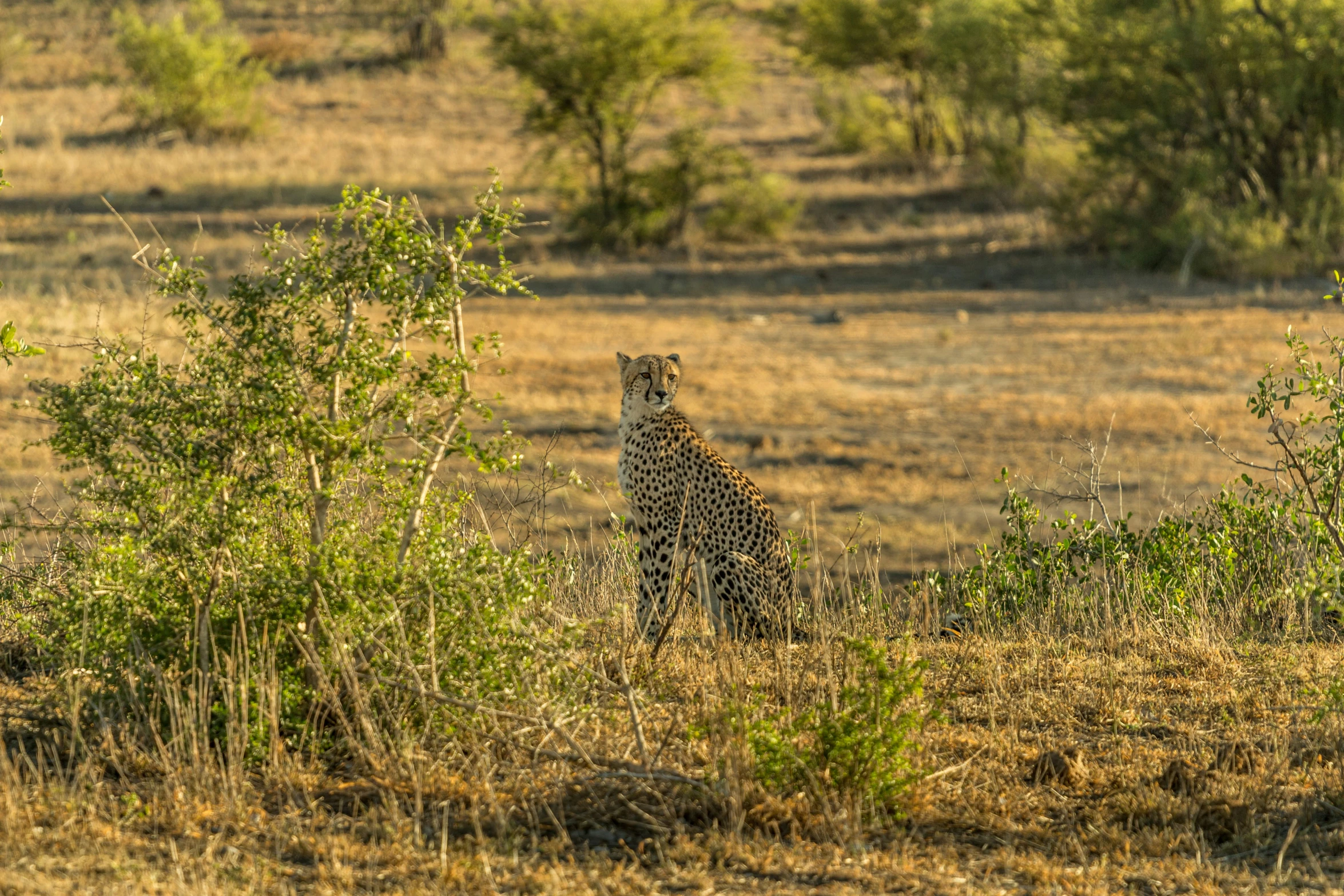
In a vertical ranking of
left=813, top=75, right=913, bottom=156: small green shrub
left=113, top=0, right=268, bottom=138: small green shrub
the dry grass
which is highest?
left=113, top=0, right=268, bottom=138: small green shrub

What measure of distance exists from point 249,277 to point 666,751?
76.6 inches

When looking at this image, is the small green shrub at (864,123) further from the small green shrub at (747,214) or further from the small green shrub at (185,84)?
the small green shrub at (185,84)

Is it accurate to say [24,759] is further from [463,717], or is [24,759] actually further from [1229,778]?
[1229,778]

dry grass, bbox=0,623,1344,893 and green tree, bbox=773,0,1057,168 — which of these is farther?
green tree, bbox=773,0,1057,168

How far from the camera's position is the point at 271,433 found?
4.13m

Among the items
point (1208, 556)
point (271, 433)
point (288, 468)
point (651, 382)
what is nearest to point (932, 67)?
point (1208, 556)

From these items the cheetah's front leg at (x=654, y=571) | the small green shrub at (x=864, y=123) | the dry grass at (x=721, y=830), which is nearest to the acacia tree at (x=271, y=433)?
the dry grass at (x=721, y=830)

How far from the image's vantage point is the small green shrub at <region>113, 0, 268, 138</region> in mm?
30859

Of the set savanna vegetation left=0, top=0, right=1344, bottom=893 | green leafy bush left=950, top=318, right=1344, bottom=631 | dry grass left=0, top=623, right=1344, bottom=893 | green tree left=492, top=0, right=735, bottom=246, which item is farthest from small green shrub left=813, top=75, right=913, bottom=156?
dry grass left=0, top=623, right=1344, bottom=893

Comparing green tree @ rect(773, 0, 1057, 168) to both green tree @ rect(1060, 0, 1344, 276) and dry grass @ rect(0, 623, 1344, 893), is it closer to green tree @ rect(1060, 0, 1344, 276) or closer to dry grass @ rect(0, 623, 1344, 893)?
green tree @ rect(1060, 0, 1344, 276)

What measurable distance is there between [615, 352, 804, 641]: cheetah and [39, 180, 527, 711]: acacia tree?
64.1 inches

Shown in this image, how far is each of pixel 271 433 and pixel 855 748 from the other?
6.37ft

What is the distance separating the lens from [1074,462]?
1143cm

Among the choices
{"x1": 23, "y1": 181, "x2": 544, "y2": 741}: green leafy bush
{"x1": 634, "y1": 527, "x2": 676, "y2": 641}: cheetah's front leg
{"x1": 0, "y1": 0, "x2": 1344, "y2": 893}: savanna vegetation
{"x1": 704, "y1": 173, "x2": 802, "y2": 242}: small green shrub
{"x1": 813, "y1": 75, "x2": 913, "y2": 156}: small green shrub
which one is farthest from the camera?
{"x1": 813, "y1": 75, "x2": 913, "y2": 156}: small green shrub
